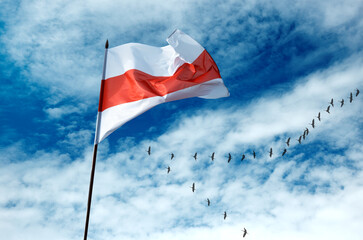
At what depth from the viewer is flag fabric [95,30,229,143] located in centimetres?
1711

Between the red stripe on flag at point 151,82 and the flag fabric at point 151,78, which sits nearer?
the flag fabric at point 151,78

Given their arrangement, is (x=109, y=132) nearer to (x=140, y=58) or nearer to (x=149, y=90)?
(x=149, y=90)

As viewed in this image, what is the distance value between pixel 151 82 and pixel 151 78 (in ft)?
0.94

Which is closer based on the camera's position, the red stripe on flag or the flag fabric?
the flag fabric

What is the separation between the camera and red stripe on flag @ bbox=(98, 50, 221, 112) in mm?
17641

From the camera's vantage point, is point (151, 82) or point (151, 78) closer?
point (151, 82)

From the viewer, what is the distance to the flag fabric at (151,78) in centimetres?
1711

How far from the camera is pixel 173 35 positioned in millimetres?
21000

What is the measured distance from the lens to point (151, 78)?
19688 millimetres

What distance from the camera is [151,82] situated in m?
19.5

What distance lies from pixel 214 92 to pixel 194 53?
2.53 m

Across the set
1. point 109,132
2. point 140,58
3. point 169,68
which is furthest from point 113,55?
point 109,132

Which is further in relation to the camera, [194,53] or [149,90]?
[194,53]

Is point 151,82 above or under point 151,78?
under
